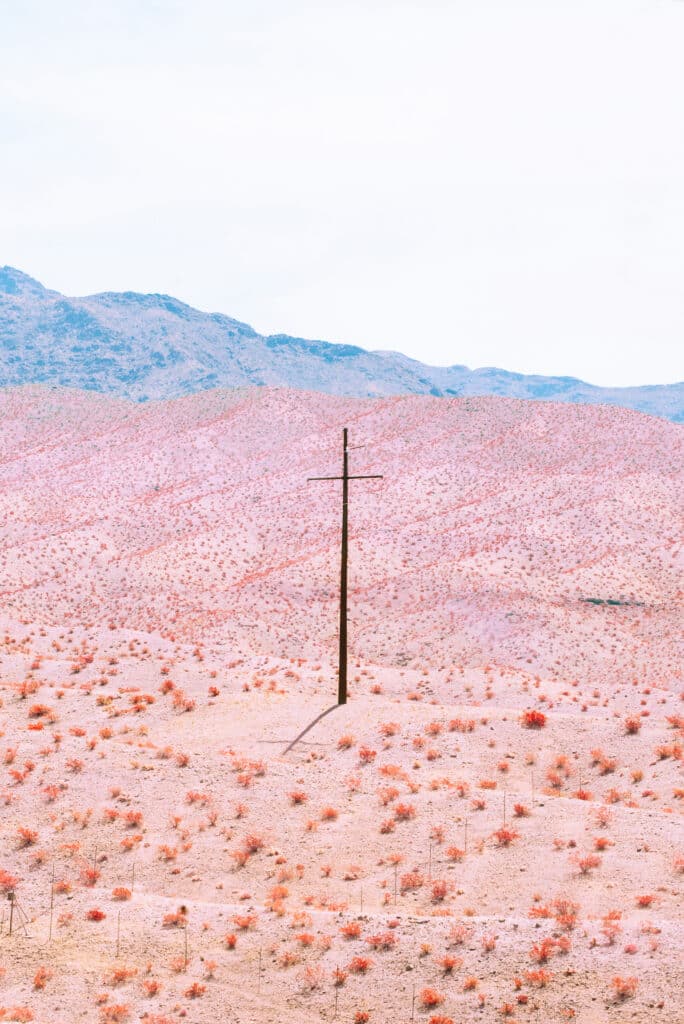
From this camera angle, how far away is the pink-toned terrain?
1257 centimetres

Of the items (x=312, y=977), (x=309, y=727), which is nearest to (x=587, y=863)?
(x=312, y=977)

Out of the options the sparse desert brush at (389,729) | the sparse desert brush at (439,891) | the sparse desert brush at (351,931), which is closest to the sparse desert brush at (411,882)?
the sparse desert brush at (439,891)

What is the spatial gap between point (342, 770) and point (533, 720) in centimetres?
647

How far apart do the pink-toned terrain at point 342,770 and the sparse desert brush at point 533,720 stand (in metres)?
0.08

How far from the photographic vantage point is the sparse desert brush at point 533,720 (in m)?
24.5

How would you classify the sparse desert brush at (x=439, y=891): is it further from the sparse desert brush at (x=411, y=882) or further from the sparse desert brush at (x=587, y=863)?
the sparse desert brush at (x=587, y=863)

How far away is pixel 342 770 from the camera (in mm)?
21562

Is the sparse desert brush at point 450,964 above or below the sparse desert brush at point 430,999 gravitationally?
above

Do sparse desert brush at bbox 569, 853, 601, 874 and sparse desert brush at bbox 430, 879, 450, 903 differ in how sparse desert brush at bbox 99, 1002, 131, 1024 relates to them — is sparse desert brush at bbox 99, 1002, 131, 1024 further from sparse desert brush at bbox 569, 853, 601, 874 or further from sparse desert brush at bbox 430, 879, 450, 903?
sparse desert brush at bbox 569, 853, 601, 874

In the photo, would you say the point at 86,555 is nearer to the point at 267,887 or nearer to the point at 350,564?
the point at 350,564

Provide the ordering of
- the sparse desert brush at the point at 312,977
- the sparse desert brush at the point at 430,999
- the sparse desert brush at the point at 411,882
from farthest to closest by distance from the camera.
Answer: the sparse desert brush at the point at 411,882
the sparse desert brush at the point at 312,977
the sparse desert brush at the point at 430,999

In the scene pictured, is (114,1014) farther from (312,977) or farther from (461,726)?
(461,726)

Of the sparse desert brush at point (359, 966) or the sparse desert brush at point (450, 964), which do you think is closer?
the sparse desert brush at point (450, 964)

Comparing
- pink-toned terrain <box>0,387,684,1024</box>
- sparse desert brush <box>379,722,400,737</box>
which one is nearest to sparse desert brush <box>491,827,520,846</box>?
pink-toned terrain <box>0,387,684,1024</box>
